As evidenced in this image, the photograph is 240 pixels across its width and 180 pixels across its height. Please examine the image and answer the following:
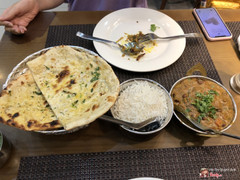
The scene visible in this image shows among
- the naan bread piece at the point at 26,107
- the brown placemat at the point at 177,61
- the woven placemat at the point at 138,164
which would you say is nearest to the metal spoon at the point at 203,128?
the woven placemat at the point at 138,164

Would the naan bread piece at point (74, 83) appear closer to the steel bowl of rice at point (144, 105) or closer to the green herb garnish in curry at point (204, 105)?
the steel bowl of rice at point (144, 105)

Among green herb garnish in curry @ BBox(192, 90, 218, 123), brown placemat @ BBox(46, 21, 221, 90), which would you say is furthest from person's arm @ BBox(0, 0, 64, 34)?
green herb garnish in curry @ BBox(192, 90, 218, 123)

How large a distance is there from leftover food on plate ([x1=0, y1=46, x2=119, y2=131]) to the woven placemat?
9.9 inches

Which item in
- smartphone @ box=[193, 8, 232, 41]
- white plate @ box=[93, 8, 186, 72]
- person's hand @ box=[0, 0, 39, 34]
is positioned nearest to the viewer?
white plate @ box=[93, 8, 186, 72]

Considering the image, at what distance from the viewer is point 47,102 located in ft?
3.75

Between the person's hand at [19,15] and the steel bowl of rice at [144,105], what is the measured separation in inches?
45.7

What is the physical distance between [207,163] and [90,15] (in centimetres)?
172

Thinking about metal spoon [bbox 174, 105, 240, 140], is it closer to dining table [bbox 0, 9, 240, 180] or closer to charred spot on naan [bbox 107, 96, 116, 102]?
dining table [bbox 0, 9, 240, 180]

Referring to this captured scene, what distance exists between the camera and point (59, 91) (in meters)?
1.16

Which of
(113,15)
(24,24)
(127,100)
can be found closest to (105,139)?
(127,100)

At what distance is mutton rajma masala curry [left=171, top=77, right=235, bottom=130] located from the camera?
3.77ft

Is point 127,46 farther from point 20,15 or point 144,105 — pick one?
point 20,15

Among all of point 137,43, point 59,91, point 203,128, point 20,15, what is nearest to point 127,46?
point 137,43

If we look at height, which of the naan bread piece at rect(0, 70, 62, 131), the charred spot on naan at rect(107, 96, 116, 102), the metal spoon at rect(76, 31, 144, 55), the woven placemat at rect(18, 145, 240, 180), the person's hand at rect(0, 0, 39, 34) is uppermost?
the person's hand at rect(0, 0, 39, 34)
